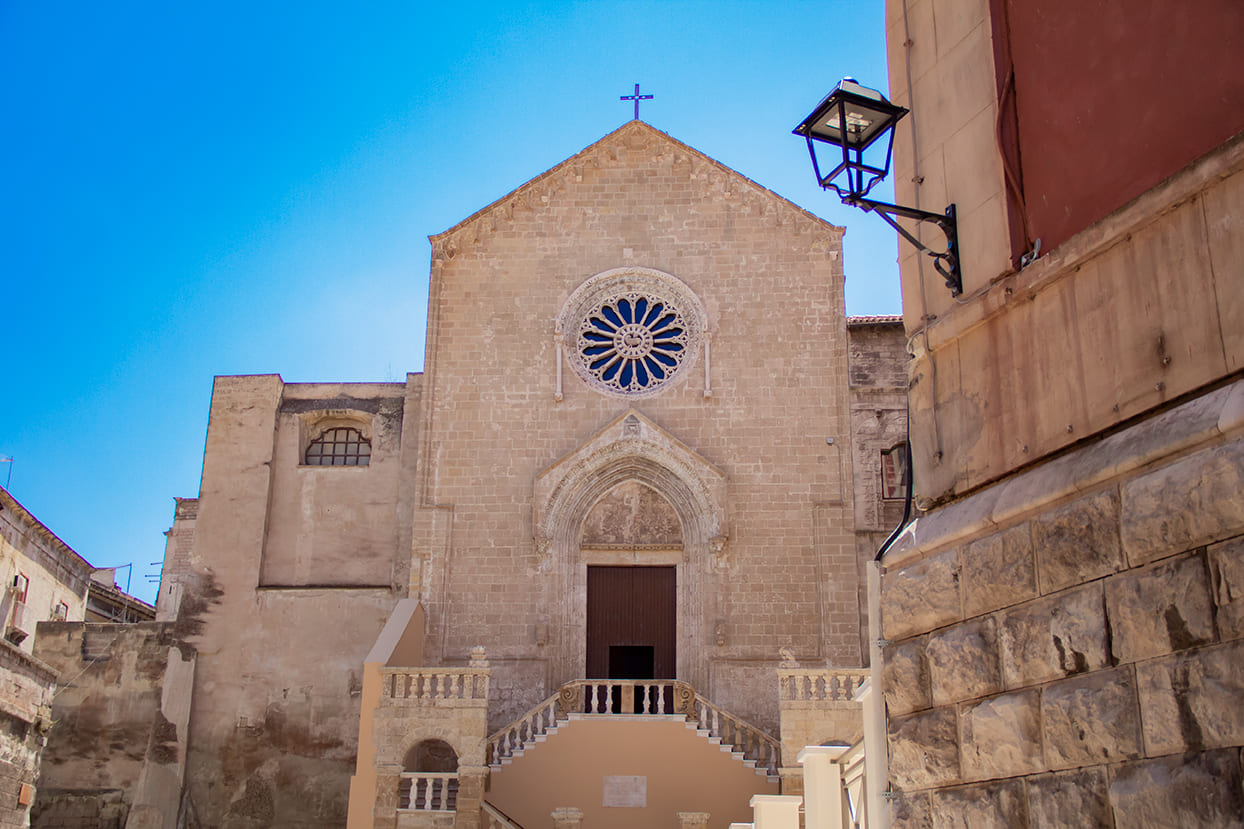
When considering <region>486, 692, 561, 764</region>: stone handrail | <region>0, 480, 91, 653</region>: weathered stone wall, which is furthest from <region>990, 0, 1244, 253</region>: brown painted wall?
<region>0, 480, 91, 653</region>: weathered stone wall

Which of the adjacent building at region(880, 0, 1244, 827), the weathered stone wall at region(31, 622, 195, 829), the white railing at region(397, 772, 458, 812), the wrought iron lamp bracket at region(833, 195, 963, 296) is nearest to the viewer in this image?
the adjacent building at region(880, 0, 1244, 827)

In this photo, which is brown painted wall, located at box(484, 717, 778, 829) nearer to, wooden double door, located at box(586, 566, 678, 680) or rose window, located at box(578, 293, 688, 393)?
wooden double door, located at box(586, 566, 678, 680)

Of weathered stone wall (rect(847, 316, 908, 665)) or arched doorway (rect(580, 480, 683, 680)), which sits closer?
Answer: weathered stone wall (rect(847, 316, 908, 665))

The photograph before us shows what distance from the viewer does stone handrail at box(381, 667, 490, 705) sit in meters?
17.1

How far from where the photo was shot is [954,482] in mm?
6078

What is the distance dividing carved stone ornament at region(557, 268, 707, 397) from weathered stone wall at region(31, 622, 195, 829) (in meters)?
8.79

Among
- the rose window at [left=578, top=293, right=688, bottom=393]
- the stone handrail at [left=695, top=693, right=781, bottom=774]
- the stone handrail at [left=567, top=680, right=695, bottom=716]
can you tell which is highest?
the rose window at [left=578, top=293, right=688, bottom=393]

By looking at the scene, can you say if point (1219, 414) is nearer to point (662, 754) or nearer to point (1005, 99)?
point (1005, 99)

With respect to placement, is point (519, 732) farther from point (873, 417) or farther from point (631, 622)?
point (873, 417)

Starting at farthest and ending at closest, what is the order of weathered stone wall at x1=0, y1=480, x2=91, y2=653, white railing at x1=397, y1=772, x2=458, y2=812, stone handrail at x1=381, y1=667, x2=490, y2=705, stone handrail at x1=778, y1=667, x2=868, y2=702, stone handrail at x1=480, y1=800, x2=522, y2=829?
weathered stone wall at x1=0, y1=480, x2=91, y2=653 → stone handrail at x1=381, y1=667, x2=490, y2=705 → stone handrail at x1=778, y1=667, x2=868, y2=702 → white railing at x1=397, y1=772, x2=458, y2=812 → stone handrail at x1=480, y1=800, x2=522, y2=829

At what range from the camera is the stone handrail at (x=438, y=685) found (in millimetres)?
17109

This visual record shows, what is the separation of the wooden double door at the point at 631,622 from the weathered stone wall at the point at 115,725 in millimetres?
7258

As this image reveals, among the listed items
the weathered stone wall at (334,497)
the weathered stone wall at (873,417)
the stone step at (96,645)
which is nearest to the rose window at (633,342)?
the weathered stone wall at (873,417)

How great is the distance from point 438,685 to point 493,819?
78.3 inches
